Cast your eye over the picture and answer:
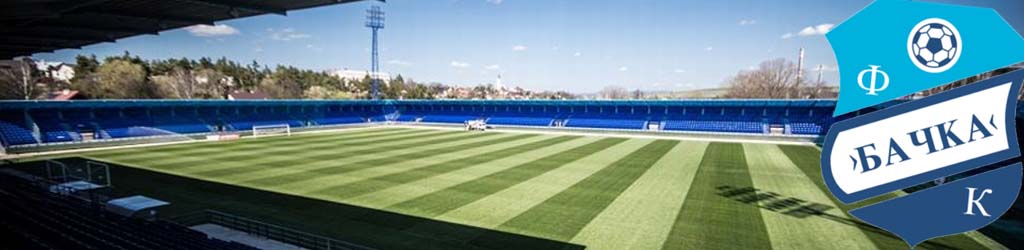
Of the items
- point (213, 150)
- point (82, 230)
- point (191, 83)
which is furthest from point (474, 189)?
point (191, 83)

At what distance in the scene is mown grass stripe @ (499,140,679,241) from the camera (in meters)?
10.5

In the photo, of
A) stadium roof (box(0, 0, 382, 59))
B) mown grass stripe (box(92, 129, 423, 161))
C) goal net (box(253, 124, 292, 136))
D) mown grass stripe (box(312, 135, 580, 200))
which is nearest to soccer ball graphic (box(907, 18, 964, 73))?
stadium roof (box(0, 0, 382, 59))

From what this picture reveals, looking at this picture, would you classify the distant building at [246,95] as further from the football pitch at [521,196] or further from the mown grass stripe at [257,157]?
the mown grass stripe at [257,157]

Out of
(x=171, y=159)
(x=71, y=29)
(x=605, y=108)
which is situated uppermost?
(x=71, y=29)

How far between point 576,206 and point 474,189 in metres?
4.14

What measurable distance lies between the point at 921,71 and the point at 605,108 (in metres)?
38.0

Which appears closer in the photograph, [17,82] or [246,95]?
[17,82]

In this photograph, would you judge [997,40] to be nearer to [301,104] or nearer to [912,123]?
[912,123]

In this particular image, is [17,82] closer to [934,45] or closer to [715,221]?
[715,221]

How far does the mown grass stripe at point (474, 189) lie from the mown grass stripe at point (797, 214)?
332 inches

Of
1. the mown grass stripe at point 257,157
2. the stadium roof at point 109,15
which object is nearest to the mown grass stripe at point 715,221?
the stadium roof at point 109,15

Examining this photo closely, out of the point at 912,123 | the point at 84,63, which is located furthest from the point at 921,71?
the point at 84,63

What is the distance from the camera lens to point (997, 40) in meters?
5.06

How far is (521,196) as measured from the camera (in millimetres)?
13891
